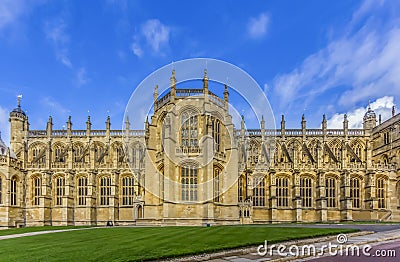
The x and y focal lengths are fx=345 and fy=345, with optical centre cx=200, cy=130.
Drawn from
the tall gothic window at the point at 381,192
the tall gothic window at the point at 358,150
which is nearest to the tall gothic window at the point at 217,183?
the tall gothic window at the point at 381,192

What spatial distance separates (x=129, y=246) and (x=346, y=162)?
126ft

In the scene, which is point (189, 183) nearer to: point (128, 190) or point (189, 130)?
point (189, 130)

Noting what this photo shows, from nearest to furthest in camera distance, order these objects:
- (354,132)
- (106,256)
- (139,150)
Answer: (106,256) < (139,150) < (354,132)

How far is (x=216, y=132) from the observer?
4162cm

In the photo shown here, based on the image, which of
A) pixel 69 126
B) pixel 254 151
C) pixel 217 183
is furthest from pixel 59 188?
pixel 254 151

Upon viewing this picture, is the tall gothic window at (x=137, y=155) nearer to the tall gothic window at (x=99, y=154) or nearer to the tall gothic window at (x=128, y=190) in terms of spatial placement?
the tall gothic window at (x=128, y=190)

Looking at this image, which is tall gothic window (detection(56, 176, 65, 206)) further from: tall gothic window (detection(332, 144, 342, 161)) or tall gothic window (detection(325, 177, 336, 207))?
tall gothic window (detection(332, 144, 342, 161))

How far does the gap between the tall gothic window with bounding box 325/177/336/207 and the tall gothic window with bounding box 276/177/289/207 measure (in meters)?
5.45

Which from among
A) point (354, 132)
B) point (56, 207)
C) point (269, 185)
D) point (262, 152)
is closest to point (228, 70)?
point (269, 185)

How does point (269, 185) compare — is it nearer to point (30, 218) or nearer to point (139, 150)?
point (139, 150)

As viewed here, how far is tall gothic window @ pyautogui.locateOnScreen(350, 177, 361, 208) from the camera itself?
154 feet

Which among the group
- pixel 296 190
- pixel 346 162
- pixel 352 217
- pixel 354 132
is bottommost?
pixel 352 217

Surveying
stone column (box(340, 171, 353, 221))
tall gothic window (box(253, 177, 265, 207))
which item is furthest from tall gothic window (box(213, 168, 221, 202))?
stone column (box(340, 171, 353, 221))

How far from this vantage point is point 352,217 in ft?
149
